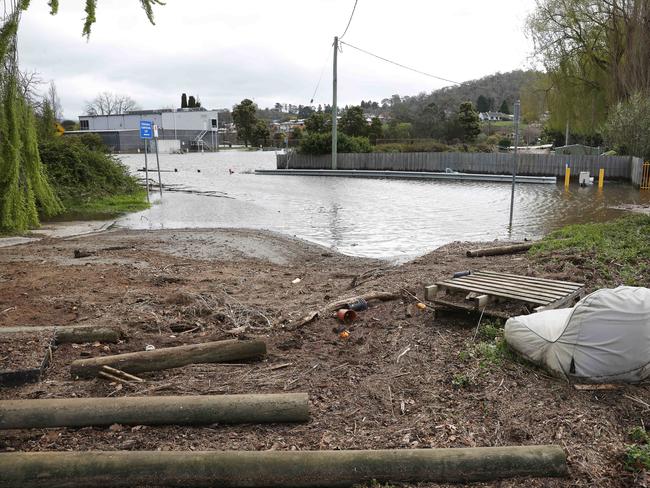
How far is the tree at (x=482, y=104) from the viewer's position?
91250 millimetres

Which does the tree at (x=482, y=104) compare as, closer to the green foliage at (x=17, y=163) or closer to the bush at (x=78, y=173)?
the bush at (x=78, y=173)

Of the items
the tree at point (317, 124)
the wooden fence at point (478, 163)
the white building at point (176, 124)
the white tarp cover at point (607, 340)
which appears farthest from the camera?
the white building at point (176, 124)

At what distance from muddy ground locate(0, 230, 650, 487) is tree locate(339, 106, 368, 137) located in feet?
175

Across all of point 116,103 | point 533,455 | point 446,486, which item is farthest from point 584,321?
point 116,103

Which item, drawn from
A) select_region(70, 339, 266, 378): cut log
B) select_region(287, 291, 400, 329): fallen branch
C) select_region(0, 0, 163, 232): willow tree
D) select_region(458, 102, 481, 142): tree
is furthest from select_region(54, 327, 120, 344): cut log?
select_region(458, 102, 481, 142): tree

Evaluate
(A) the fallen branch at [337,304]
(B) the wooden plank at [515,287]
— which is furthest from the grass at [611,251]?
(A) the fallen branch at [337,304]

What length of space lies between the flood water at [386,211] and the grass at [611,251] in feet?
10.5

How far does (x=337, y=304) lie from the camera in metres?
7.11

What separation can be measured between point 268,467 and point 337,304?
146 inches

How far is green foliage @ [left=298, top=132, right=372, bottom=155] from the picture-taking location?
48.2 metres

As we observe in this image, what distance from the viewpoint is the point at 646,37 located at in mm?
31656

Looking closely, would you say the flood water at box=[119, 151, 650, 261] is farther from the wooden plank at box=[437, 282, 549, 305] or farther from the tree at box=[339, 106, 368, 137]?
the tree at box=[339, 106, 368, 137]

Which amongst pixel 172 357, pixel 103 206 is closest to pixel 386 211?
pixel 103 206

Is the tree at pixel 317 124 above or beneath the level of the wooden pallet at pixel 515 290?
above
